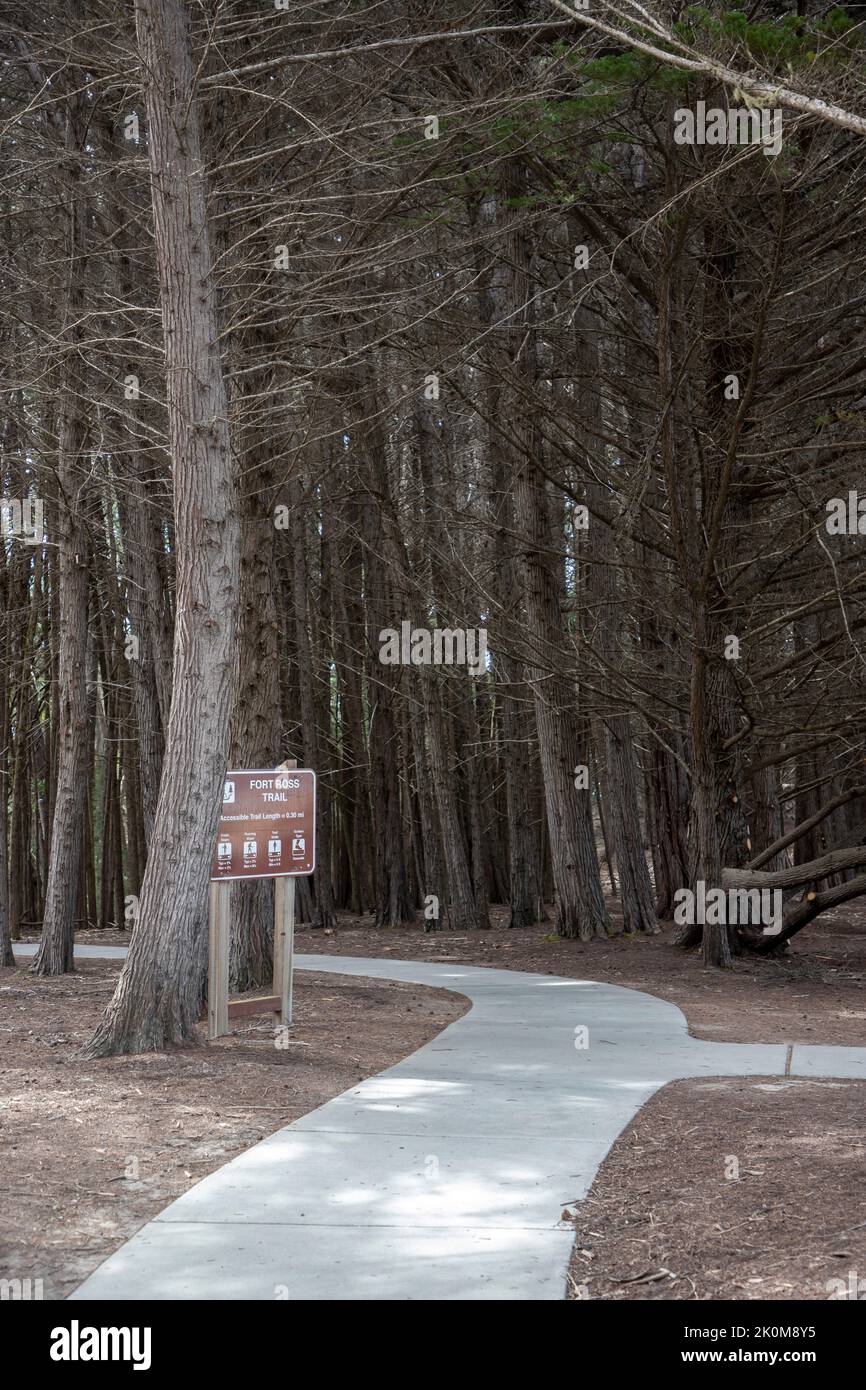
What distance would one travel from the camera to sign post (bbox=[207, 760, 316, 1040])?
31.0 ft

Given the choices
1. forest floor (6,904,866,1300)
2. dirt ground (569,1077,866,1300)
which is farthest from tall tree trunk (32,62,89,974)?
dirt ground (569,1077,866,1300)

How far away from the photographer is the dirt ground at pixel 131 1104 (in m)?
5.05

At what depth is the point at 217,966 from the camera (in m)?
9.28

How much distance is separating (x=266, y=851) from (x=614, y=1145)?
4306 millimetres

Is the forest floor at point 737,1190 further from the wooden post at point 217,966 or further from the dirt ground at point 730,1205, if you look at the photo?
the wooden post at point 217,966

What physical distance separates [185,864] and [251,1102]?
83.5 inches

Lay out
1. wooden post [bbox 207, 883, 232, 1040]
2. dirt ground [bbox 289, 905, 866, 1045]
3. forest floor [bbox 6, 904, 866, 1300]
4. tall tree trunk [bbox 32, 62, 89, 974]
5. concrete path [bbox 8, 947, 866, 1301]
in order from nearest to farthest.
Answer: concrete path [bbox 8, 947, 866, 1301]
forest floor [bbox 6, 904, 866, 1300]
wooden post [bbox 207, 883, 232, 1040]
dirt ground [bbox 289, 905, 866, 1045]
tall tree trunk [bbox 32, 62, 89, 974]

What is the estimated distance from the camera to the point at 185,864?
29.6 ft

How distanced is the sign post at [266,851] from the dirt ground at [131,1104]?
0.33 metres

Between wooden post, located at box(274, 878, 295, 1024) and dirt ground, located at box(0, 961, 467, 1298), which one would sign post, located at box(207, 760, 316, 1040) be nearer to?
wooden post, located at box(274, 878, 295, 1024)

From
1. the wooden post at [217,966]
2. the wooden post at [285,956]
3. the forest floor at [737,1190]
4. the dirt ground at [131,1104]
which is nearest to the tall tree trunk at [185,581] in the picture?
the wooden post at [217,966]

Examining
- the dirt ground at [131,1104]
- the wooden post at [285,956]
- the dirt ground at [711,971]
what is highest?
the wooden post at [285,956]

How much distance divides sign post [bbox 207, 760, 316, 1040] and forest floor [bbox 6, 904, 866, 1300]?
0.42 metres
